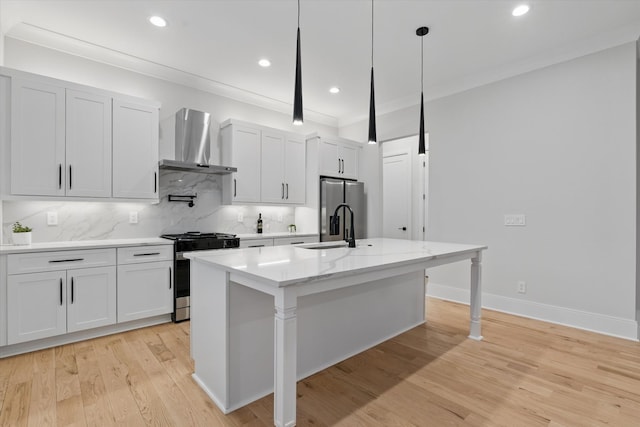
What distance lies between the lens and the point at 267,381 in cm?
194

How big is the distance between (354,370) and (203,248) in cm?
208

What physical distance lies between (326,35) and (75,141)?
101 inches

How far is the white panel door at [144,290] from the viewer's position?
9.74 ft

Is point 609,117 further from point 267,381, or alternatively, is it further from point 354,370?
point 267,381

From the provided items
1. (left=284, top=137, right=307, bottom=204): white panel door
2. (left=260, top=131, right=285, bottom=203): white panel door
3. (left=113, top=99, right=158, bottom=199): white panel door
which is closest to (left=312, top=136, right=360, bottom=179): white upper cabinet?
(left=284, top=137, right=307, bottom=204): white panel door

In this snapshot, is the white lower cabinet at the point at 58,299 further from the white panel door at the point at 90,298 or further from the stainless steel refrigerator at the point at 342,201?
the stainless steel refrigerator at the point at 342,201

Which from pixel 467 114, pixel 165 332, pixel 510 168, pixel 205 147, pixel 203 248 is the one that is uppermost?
pixel 467 114

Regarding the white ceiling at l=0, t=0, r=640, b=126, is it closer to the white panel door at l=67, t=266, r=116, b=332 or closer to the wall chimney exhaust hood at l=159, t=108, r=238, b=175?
the wall chimney exhaust hood at l=159, t=108, r=238, b=175

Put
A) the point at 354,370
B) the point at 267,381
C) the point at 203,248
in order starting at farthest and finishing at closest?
the point at 203,248, the point at 354,370, the point at 267,381

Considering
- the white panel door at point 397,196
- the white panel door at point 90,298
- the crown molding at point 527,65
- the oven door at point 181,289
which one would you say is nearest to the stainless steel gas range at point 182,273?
the oven door at point 181,289

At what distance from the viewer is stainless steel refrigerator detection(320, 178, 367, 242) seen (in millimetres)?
4641

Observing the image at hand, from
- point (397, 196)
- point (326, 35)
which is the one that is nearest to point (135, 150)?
point (326, 35)

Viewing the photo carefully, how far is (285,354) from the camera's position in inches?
56.2

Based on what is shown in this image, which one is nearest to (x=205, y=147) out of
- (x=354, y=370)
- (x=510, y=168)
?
(x=354, y=370)
